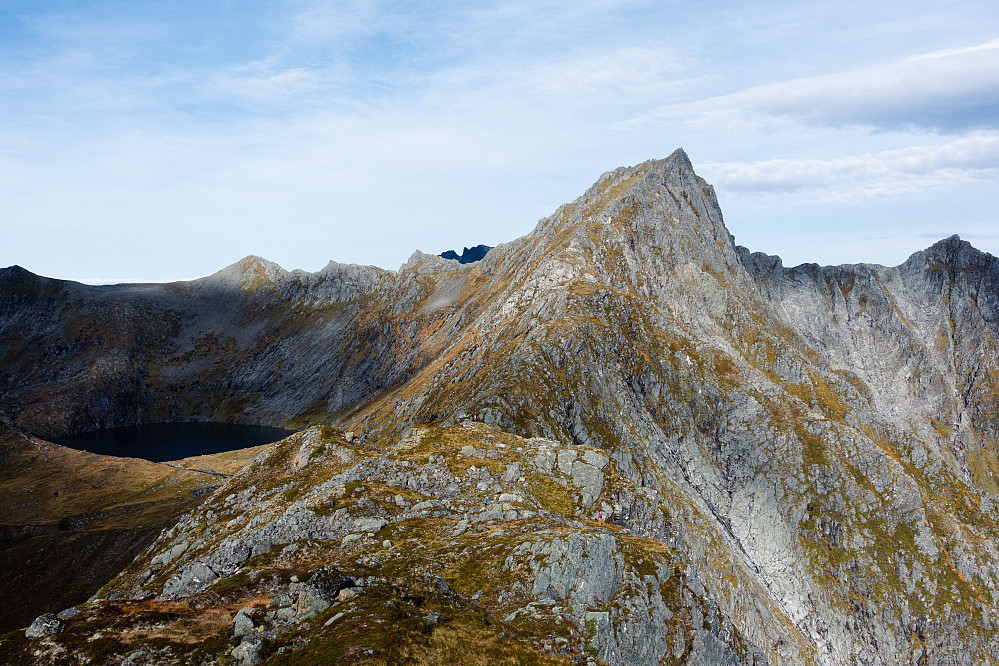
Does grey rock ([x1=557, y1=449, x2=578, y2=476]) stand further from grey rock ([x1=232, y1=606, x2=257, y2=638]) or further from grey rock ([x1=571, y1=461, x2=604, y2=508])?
grey rock ([x1=232, y1=606, x2=257, y2=638])

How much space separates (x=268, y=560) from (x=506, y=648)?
Result: 72.2ft

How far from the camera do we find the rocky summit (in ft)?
85.6

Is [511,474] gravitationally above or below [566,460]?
below

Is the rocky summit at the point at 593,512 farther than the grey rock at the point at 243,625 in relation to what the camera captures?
Yes

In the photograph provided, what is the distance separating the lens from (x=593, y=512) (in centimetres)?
4812

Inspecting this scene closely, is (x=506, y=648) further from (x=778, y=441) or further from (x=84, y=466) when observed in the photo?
(x=84, y=466)

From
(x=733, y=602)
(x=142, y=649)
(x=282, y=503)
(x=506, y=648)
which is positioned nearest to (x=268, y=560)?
(x=282, y=503)

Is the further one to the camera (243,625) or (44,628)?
(243,625)

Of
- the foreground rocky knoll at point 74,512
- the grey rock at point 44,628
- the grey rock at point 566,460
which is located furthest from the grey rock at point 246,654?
the foreground rocky knoll at point 74,512

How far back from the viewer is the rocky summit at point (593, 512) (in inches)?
1027

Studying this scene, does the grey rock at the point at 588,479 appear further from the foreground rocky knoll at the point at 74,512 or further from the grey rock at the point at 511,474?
the foreground rocky knoll at the point at 74,512

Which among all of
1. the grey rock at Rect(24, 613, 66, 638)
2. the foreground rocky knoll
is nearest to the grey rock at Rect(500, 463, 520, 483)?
the grey rock at Rect(24, 613, 66, 638)

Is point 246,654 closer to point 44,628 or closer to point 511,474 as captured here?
point 44,628

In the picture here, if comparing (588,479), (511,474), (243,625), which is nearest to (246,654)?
(243,625)
